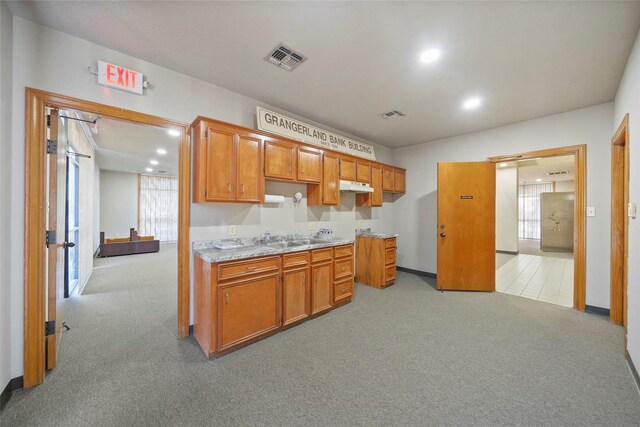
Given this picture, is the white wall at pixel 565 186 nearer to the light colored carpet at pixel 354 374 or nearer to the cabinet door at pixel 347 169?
the light colored carpet at pixel 354 374

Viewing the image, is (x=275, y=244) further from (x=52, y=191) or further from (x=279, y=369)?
(x=52, y=191)

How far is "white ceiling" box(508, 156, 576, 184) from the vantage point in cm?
630

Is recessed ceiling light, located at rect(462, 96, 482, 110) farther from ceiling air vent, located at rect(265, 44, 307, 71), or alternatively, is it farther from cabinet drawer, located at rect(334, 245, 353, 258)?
cabinet drawer, located at rect(334, 245, 353, 258)

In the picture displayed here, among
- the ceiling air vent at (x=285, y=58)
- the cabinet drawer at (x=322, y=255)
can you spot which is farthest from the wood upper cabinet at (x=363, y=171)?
the ceiling air vent at (x=285, y=58)

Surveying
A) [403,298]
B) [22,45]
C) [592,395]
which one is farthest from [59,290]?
[592,395]

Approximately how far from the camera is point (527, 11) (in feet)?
5.86

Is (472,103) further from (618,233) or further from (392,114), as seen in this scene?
(618,233)

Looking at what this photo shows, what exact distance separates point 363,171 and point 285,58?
95.0 inches

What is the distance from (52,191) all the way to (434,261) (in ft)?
18.1

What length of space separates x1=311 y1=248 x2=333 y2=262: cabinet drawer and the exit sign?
2.47 metres

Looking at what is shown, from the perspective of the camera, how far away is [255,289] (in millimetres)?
2523

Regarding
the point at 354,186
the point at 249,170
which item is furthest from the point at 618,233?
the point at 249,170

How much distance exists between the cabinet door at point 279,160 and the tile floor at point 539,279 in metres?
4.15

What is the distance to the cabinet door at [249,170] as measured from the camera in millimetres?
2730
